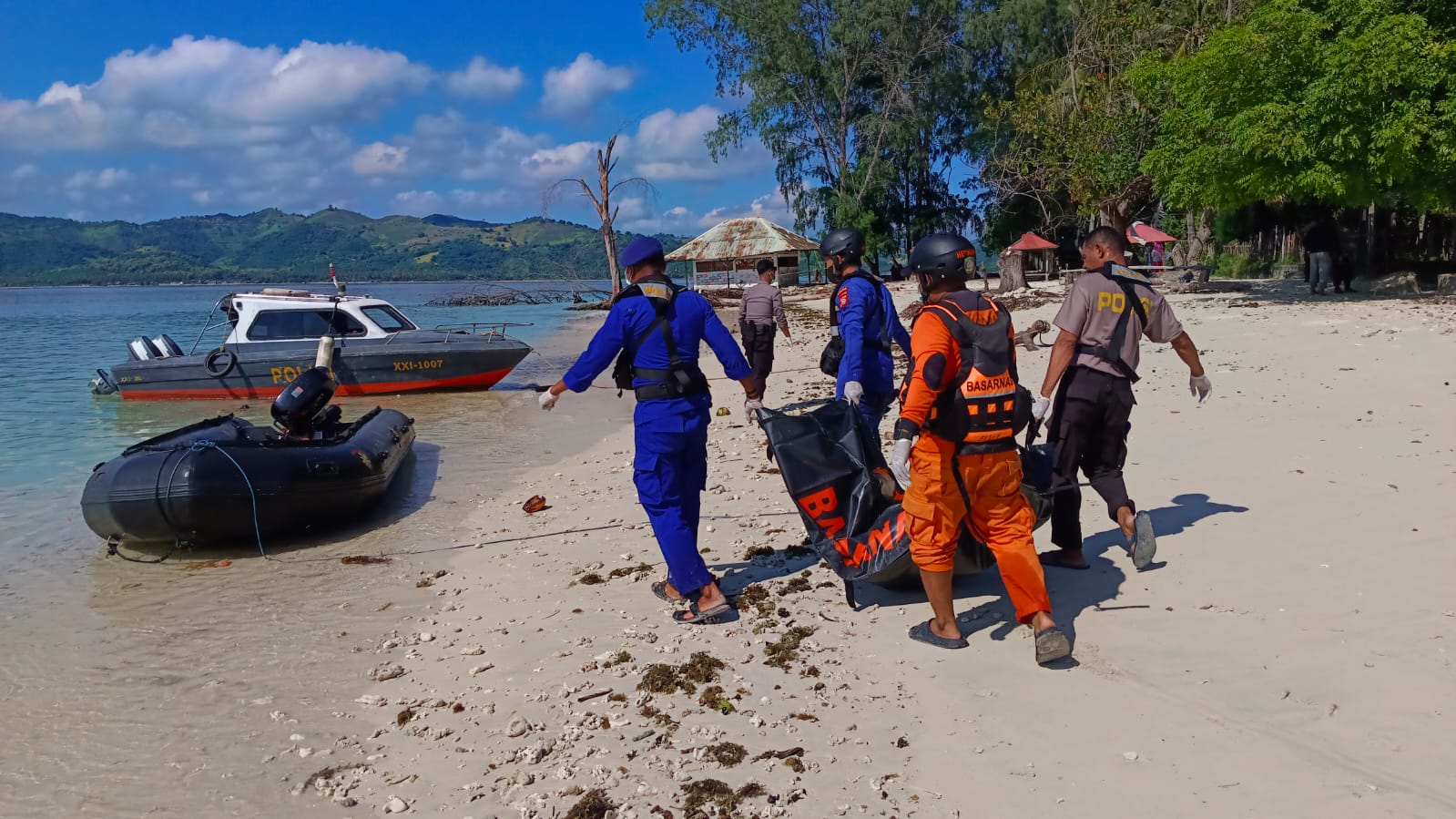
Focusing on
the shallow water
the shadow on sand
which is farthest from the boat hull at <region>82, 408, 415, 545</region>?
the shadow on sand

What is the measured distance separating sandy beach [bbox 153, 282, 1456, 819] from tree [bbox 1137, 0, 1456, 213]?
10010 mm

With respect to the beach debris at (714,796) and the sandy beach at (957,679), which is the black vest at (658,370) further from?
the beach debris at (714,796)

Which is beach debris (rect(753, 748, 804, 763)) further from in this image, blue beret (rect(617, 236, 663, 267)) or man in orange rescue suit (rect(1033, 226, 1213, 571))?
blue beret (rect(617, 236, 663, 267))

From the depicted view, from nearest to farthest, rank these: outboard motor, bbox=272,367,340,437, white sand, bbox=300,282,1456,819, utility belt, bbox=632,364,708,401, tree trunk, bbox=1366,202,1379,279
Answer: white sand, bbox=300,282,1456,819 < utility belt, bbox=632,364,708,401 < outboard motor, bbox=272,367,340,437 < tree trunk, bbox=1366,202,1379,279

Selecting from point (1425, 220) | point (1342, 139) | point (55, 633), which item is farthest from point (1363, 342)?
point (1425, 220)

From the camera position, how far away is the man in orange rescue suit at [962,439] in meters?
3.50

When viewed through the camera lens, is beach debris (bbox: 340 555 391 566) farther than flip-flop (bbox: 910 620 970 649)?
Yes

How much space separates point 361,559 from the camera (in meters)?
6.69

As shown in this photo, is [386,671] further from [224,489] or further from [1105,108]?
[1105,108]

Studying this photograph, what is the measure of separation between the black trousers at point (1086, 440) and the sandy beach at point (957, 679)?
348 mm

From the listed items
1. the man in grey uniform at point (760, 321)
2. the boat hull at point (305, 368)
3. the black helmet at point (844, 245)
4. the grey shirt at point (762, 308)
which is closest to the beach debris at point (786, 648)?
the black helmet at point (844, 245)

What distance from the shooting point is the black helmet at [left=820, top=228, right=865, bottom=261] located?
5.44 metres

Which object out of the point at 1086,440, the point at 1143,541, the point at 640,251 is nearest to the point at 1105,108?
the point at 1086,440

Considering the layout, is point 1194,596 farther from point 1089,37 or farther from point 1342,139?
point 1089,37
